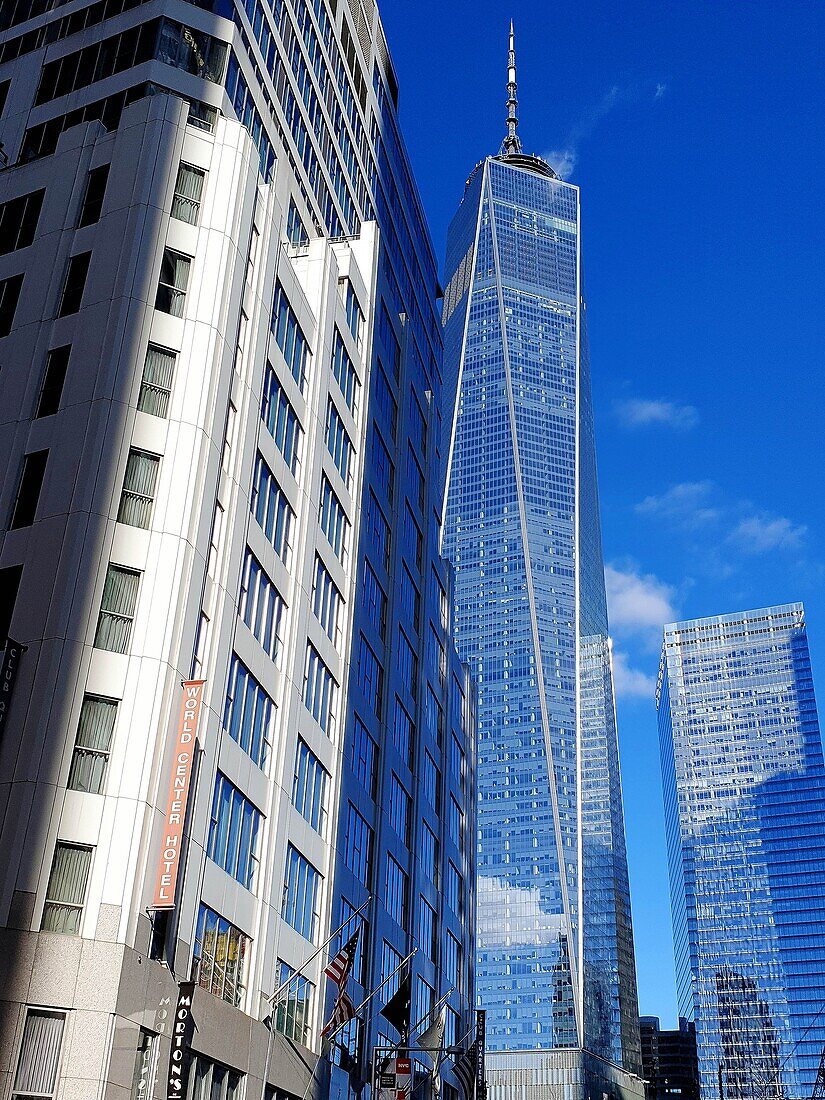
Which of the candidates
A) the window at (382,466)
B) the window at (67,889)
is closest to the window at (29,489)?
the window at (67,889)

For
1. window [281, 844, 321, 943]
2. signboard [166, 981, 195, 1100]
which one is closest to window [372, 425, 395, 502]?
window [281, 844, 321, 943]

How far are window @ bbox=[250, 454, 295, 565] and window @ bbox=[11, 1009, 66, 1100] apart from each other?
73.0 ft

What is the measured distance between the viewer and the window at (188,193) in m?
49.3

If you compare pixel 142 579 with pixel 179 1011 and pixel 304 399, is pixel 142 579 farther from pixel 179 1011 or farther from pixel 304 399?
pixel 304 399

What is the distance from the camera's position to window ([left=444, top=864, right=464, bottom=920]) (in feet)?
285

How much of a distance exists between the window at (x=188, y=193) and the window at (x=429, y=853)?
43594 mm

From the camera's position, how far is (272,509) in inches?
2132

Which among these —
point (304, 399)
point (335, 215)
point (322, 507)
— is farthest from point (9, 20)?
Result: point (322, 507)

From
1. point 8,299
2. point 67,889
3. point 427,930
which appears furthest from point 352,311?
point 67,889

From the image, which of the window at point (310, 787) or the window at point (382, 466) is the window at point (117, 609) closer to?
the window at point (310, 787)

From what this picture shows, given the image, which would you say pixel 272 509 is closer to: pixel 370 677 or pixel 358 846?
pixel 370 677

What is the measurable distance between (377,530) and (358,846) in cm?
1971

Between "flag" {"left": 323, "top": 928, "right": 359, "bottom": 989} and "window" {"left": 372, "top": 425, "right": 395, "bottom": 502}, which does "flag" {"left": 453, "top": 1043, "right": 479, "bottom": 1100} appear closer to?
"flag" {"left": 323, "top": 928, "right": 359, "bottom": 989}

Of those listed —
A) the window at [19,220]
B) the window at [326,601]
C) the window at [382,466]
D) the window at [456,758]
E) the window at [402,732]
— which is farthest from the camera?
the window at [456,758]
